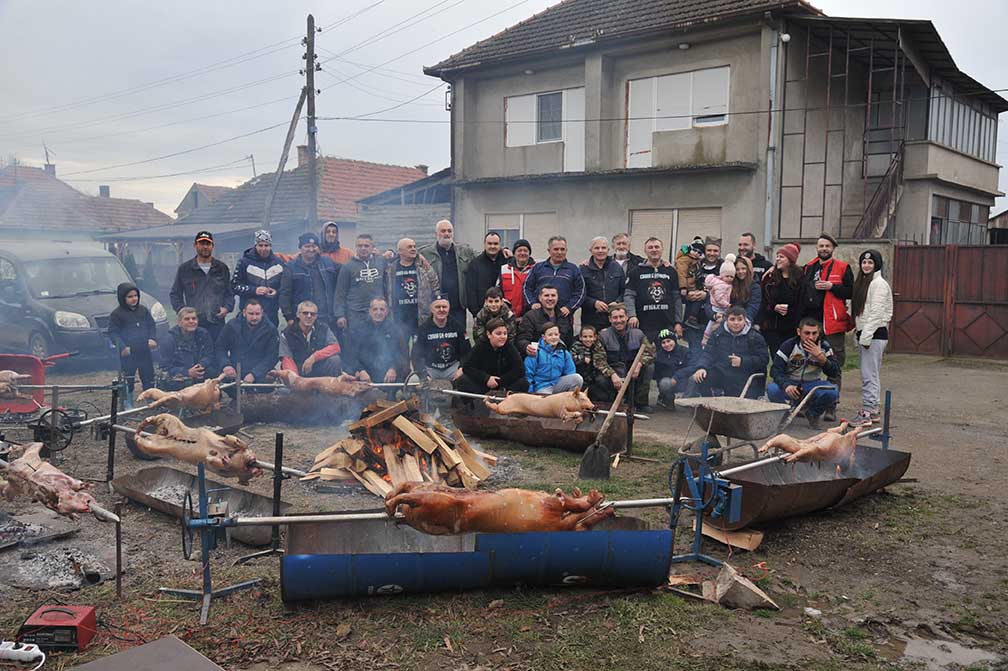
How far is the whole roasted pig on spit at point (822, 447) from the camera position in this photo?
5.63 m

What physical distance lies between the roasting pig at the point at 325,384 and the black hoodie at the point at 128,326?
204 cm

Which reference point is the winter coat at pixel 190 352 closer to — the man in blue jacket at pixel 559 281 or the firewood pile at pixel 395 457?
the firewood pile at pixel 395 457

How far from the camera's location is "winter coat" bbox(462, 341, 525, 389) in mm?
8852

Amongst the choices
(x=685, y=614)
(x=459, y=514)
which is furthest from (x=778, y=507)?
(x=459, y=514)

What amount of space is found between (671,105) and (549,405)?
11.8 meters

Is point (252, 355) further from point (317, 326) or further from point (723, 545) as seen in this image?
point (723, 545)

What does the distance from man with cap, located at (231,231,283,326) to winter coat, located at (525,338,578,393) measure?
11.3 feet

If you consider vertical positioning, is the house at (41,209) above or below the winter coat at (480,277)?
above

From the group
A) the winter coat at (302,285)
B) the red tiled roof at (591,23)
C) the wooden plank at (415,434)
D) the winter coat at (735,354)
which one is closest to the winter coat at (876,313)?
the winter coat at (735,354)

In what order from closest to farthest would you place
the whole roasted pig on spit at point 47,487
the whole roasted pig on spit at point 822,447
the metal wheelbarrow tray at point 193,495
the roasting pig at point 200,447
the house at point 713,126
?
the whole roasted pig on spit at point 47,487
the metal wheelbarrow tray at point 193,495
the whole roasted pig on spit at point 822,447
the roasting pig at point 200,447
the house at point 713,126

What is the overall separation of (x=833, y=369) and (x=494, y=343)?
3748 mm

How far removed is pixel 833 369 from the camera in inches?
343

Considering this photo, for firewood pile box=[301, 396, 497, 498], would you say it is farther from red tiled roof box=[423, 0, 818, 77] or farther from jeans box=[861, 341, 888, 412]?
red tiled roof box=[423, 0, 818, 77]

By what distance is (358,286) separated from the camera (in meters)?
9.86
